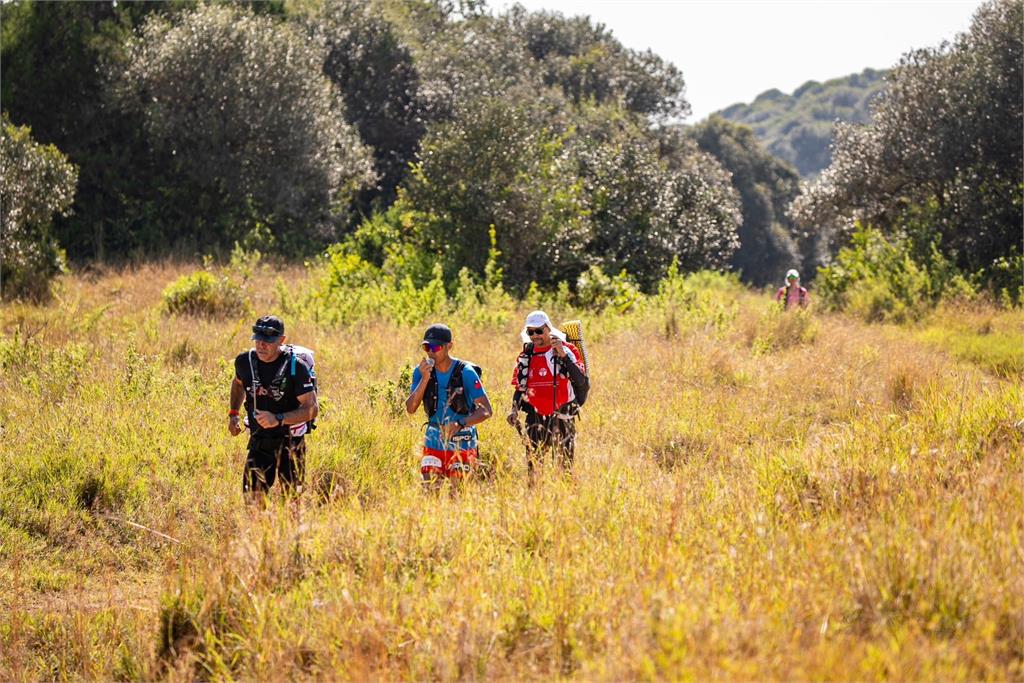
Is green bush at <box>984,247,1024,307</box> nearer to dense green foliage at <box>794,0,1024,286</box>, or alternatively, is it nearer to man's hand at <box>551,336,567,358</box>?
dense green foliage at <box>794,0,1024,286</box>

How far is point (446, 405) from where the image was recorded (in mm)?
6293

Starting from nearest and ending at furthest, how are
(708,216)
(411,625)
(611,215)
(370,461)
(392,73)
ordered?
1. (411,625)
2. (370,461)
3. (611,215)
4. (708,216)
5. (392,73)

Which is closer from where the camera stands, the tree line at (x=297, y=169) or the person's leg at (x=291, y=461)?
the person's leg at (x=291, y=461)

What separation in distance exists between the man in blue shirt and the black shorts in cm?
84

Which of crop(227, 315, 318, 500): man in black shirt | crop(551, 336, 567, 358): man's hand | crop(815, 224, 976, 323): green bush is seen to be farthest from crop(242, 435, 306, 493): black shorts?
crop(815, 224, 976, 323): green bush

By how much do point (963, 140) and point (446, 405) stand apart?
55.2 feet

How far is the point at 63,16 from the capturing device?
22344 millimetres

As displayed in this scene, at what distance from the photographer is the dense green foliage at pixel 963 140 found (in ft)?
60.1

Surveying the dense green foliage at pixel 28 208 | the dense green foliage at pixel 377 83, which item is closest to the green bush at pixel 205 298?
the dense green foliage at pixel 28 208

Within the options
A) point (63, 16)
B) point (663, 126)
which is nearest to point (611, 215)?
point (63, 16)

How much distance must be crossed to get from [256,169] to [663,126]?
25519mm

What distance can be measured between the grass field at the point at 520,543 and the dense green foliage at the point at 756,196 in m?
46.2

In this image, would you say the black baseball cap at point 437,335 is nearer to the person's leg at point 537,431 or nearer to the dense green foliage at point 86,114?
the person's leg at point 537,431

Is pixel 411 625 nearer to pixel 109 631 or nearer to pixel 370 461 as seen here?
pixel 109 631
